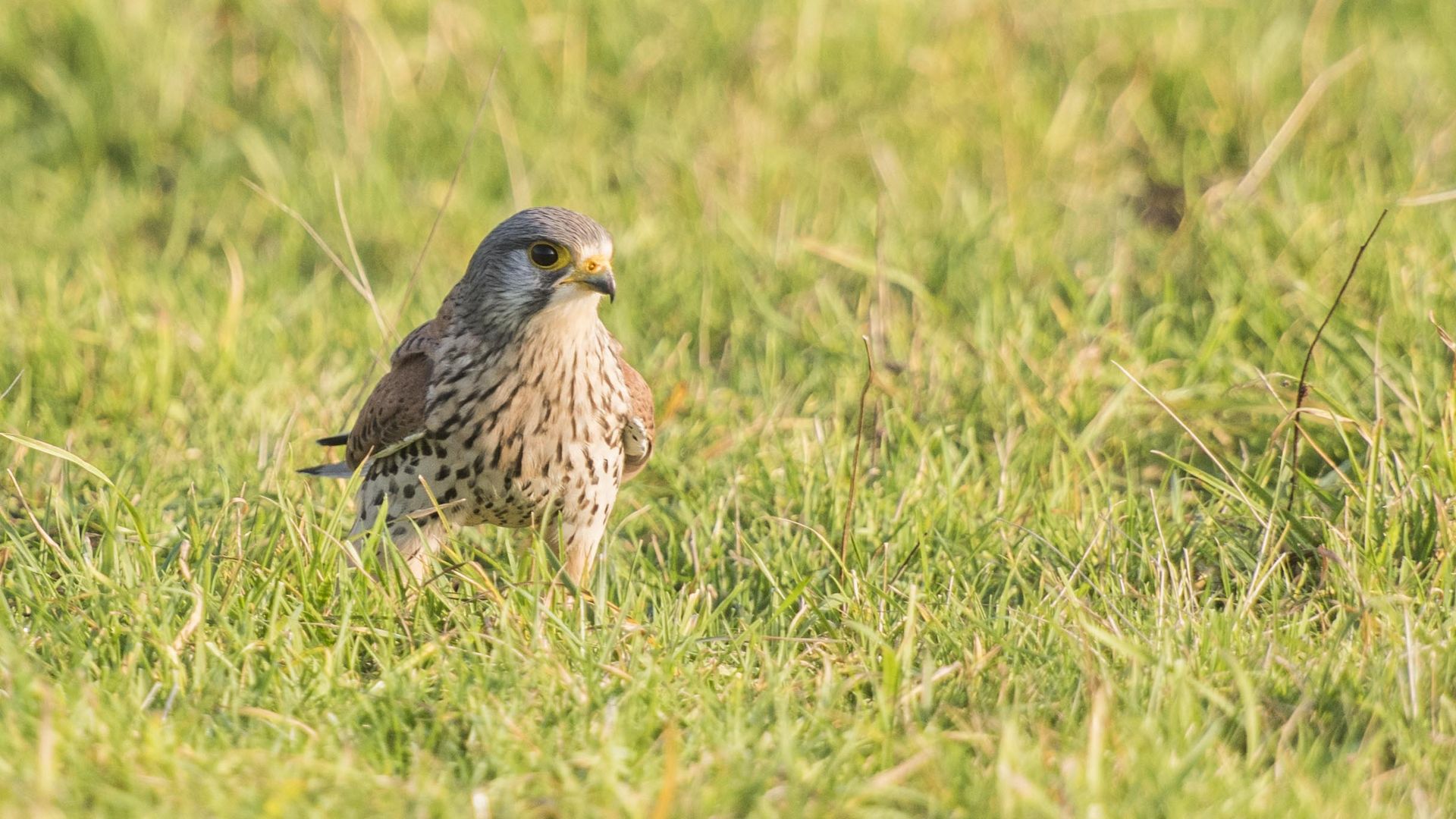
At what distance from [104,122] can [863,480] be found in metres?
4.50

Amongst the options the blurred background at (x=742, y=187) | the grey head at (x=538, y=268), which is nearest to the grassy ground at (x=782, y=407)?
the blurred background at (x=742, y=187)

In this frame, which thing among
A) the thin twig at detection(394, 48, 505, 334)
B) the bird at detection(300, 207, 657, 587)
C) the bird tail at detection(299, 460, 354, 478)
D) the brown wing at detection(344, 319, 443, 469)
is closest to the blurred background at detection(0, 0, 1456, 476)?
the bird tail at detection(299, 460, 354, 478)

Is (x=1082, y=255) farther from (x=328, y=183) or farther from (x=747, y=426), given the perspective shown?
(x=328, y=183)

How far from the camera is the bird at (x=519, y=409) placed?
416cm

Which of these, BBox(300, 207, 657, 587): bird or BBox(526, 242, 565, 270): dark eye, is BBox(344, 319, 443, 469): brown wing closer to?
BBox(300, 207, 657, 587): bird

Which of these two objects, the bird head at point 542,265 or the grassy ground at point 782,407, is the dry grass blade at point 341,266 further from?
the bird head at point 542,265

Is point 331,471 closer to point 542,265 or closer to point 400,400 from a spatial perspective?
point 400,400

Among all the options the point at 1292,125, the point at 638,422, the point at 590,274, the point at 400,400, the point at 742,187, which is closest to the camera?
the point at 590,274

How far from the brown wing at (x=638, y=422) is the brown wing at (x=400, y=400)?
52 centimetres

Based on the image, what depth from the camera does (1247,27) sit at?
24.7ft

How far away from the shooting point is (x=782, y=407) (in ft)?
17.7

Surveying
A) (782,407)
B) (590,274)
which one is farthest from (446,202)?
(782,407)

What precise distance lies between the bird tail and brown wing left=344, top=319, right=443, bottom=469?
0.52 feet

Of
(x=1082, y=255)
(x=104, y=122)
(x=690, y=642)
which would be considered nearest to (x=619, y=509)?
(x=690, y=642)
